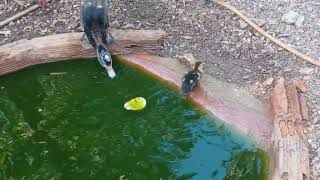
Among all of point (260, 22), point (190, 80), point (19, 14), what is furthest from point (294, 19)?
point (19, 14)

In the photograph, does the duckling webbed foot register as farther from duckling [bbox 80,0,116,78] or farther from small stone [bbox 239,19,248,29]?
small stone [bbox 239,19,248,29]

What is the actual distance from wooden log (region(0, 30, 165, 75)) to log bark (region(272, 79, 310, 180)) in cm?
171

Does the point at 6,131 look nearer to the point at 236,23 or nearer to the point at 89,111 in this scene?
the point at 89,111

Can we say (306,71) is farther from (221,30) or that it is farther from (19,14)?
(19,14)

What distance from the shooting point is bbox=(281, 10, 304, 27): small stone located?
7.59 m

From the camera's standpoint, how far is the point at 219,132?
639cm

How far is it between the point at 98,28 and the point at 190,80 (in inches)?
51.9

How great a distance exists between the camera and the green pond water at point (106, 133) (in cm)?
602

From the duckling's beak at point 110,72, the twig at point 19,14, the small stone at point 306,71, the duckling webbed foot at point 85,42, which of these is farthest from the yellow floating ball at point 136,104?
the twig at point 19,14

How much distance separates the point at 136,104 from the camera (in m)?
6.72

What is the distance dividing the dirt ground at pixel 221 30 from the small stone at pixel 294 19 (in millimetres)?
54

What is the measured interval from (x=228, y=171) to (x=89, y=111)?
1769 mm

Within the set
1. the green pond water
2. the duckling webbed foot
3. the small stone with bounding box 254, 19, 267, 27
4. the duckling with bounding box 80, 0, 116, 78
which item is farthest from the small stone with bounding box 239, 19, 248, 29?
the duckling webbed foot

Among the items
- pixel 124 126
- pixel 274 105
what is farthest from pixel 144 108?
pixel 274 105
